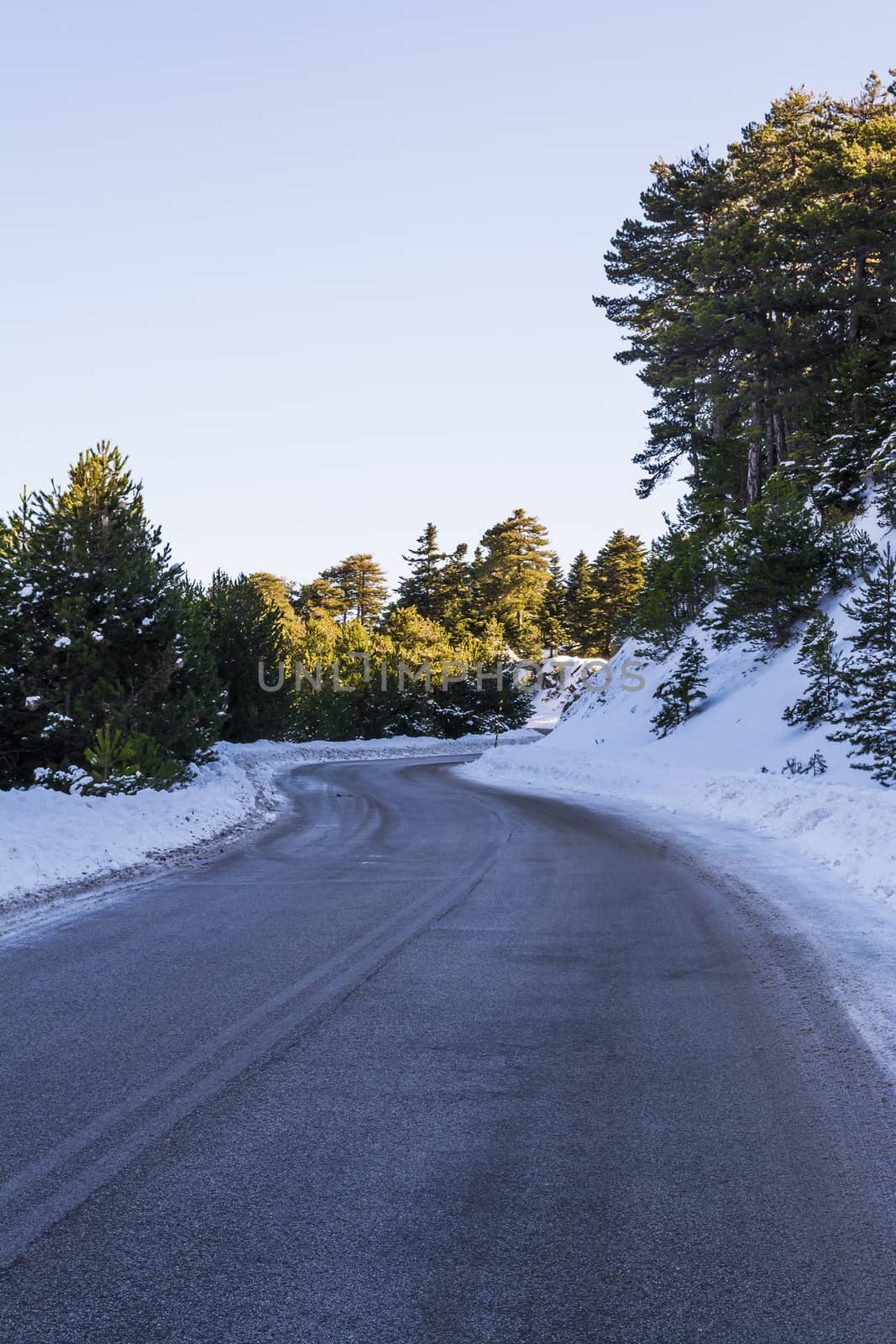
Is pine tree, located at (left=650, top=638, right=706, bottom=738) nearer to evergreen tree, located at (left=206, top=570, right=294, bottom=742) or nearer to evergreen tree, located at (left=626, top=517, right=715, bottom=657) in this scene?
evergreen tree, located at (left=626, top=517, right=715, bottom=657)

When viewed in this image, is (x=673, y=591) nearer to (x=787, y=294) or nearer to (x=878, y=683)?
(x=787, y=294)

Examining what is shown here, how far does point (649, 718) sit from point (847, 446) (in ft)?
34.1

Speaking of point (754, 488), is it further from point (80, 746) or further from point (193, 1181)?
point (193, 1181)

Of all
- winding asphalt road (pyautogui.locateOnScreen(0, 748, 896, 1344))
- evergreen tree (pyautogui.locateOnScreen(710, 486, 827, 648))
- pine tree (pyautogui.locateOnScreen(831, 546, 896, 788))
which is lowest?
winding asphalt road (pyautogui.locateOnScreen(0, 748, 896, 1344))

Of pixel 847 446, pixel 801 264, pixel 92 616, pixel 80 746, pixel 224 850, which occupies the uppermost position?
pixel 801 264

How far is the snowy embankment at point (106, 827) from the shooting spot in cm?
979

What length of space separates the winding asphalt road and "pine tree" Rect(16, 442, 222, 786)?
10591 millimetres

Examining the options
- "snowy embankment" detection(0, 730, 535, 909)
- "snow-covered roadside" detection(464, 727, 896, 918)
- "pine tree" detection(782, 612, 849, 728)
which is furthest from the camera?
"pine tree" detection(782, 612, 849, 728)

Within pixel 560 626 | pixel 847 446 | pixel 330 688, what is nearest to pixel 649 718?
pixel 847 446

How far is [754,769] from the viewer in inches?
839

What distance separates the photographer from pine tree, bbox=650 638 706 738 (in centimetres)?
2919

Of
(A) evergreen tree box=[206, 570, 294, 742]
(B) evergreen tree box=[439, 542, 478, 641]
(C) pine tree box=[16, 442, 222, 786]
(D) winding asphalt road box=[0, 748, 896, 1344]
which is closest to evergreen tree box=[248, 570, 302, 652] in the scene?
(B) evergreen tree box=[439, 542, 478, 641]

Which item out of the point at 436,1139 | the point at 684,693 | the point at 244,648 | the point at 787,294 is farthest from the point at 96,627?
the point at 787,294

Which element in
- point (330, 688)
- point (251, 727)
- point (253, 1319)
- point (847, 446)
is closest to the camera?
point (253, 1319)
